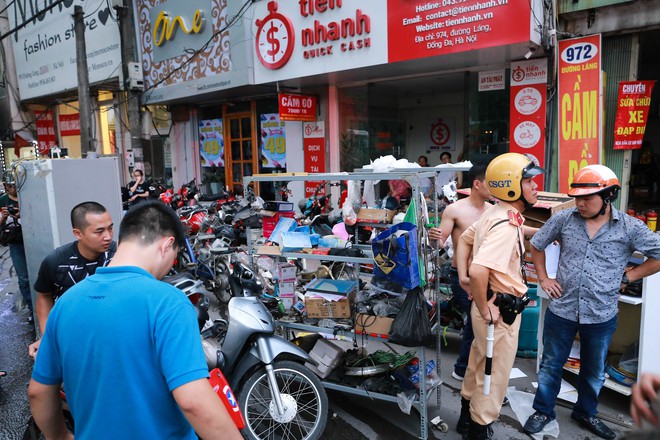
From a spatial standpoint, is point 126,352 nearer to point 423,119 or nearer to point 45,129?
point 423,119

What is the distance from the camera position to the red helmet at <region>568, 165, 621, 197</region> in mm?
2850

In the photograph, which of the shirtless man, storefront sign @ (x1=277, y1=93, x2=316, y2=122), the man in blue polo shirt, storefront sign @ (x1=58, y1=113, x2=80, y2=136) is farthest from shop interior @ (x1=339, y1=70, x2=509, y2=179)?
storefront sign @ (x1=58, y1=113, x2=80, y2=136)

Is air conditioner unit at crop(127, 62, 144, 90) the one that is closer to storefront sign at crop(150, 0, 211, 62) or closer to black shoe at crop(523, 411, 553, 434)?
storefront sign at crop(150, 0, 211, 62)

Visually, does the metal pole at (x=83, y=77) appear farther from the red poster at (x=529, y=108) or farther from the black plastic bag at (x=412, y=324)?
the black plastic bag at (x=412, y=324)

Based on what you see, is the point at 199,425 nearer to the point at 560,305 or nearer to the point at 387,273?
the point at 387,273

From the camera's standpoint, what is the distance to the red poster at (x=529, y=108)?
751cm

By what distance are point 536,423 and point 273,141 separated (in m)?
10.3

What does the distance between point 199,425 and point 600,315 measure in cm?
282

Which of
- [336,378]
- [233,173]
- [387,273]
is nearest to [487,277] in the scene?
[387,273]

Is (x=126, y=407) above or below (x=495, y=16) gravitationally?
below

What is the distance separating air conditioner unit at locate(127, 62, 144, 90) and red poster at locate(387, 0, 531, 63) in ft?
27.7

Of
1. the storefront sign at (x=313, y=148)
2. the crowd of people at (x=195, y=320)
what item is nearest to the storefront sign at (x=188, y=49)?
the storefront sign at (x=313, y=148)

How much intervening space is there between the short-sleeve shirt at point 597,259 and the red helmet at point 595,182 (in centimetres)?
23

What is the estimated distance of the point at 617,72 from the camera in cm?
690
